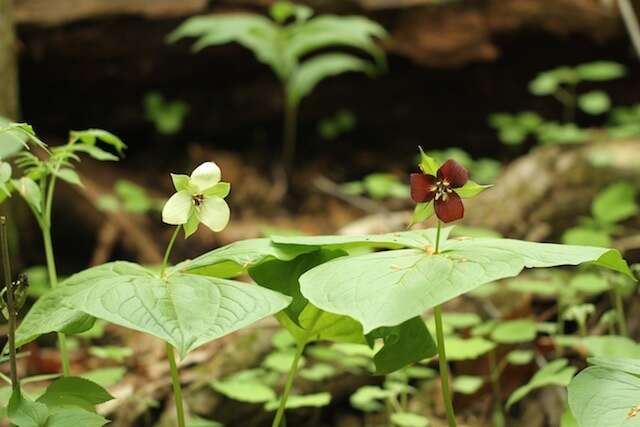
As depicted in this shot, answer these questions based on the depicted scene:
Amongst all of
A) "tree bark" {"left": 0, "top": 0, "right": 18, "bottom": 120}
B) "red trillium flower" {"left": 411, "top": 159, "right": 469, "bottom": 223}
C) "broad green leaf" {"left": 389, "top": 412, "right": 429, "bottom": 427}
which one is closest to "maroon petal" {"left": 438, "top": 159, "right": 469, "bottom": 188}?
"red trillium flower" {"left": 411, "top": 159, "right": 469, "bottom": 223}

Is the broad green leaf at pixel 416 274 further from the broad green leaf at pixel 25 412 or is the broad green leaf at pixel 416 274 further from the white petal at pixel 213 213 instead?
the broad green leaf at pixel 25 412

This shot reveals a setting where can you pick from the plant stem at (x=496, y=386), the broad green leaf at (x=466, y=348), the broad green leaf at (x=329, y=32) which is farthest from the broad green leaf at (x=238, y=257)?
the broad green leaf at (x=329, y=32)

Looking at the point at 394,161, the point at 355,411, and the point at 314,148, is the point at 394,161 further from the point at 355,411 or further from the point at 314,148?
the point at 355,411

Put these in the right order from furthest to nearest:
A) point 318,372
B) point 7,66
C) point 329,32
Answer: point 329,32
point 7,66
point 318,372

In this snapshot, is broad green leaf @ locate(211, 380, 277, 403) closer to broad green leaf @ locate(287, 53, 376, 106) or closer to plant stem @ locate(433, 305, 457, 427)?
plant stem @ locate(433, 305, 457, 427)

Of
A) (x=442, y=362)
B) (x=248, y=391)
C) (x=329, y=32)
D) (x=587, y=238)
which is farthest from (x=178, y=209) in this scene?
(x=329, y=32)

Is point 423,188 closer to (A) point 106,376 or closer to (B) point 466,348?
(B) point 466,348

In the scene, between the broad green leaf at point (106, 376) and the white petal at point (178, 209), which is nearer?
the white petal at point (178, 209)
